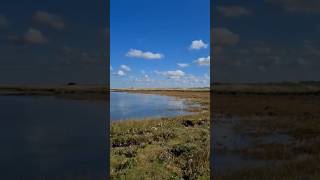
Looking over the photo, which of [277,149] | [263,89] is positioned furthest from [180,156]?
[263,89]

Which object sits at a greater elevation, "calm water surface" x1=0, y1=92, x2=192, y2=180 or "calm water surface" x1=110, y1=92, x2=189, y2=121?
"calm water surface" x1=110, y1=92, x2=189, y2=121

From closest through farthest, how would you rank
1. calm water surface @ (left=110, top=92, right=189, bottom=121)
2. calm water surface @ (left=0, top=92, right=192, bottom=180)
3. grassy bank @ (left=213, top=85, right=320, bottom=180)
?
grassy bank @ (left=213, top=85, right=320, bottom=180), calm water surface @ (left=0, top=92, right=192, bottom=180), calm water surface @ (left=110, top=92, right=189, bottom=121)

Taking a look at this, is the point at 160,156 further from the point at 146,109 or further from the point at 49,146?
the point at 146,109

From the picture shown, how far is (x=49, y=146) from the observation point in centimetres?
3966

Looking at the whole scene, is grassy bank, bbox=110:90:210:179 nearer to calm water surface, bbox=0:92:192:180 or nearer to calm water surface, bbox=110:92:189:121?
calm water surface, bbox=0:92:192:180

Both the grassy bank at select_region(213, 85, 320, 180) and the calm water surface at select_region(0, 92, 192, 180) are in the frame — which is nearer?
the grassy bank at select_region(213, 85, 320, 180)

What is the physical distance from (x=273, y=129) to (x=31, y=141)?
22366 mm

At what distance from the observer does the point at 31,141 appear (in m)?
41.6

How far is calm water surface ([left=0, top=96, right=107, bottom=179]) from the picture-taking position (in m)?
24.3

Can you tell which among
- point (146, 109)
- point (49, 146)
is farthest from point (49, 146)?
point (146, 109)

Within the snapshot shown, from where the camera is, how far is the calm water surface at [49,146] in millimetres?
24281

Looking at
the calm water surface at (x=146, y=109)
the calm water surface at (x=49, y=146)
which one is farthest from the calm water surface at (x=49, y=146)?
the calm water surface at (x=146, y=109)

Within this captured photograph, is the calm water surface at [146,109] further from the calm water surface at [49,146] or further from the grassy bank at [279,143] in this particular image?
the grassy bank at [279,143]

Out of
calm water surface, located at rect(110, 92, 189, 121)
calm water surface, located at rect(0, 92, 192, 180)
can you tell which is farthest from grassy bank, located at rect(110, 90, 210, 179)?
calm water surface, located at rect(110, 92, 189, 121)
